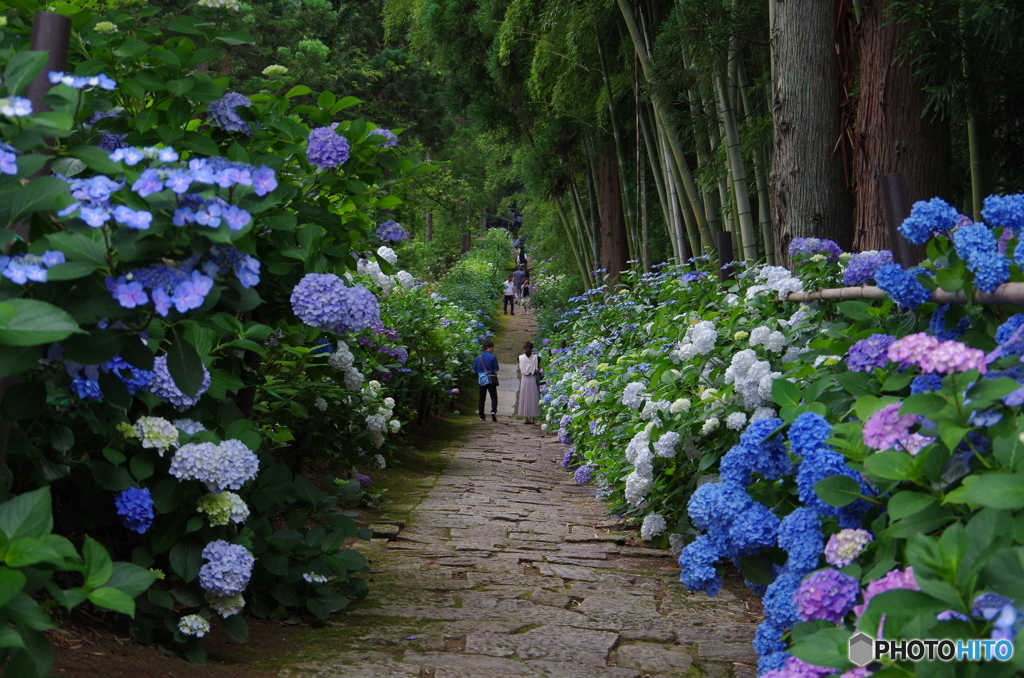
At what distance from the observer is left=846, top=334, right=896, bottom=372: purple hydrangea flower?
1888 millimetres

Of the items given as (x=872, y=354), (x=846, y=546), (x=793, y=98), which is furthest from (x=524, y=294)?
(x=846, y=546)

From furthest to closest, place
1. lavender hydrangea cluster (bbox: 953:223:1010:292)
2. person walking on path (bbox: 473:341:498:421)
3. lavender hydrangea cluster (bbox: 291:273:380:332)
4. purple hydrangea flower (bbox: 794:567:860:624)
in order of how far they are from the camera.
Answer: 1. person walking on path (bbox: 473:341:498:421)
2. lavender hydrangea cluster (bbox: 291:273:380:332)
3. lavender hydrangea cluster (bbox: 953:223:1010:292)
4. purple hydrangea flower (bbox: 794:567:860:624)

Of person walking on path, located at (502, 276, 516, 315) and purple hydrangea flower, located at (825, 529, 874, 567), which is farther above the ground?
person walking on path, located at (502, 276, 516, 315)

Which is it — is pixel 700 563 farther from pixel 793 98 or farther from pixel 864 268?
pixel 793 98

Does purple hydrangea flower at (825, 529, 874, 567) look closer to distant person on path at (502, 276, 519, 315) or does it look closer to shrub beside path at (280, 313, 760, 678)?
shrub beside path at (280, 313, 760, 678)

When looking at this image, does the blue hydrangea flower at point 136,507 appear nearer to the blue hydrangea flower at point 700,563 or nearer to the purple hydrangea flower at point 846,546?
the blue hydrangea flower at point 700,563

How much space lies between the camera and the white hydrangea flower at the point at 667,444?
3.27 metres

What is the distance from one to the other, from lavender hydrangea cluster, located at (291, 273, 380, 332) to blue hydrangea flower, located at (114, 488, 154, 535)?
607 mm

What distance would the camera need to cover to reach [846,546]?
5.09 feet

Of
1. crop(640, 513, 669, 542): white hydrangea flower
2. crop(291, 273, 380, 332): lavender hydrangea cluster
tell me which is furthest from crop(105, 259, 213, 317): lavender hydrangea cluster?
crop(640, 513, 669, 542): white hydrangea flower

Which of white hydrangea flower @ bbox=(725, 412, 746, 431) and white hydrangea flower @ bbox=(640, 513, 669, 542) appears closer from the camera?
white hydrangea flower @ bbox=(725, 412, 746, 431)

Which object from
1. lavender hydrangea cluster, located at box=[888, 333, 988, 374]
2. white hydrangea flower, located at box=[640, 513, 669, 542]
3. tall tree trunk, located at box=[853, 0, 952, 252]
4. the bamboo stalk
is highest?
tall tree trunk, located at box=[853, 0, 952, 252]

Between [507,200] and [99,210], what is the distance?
669 inches

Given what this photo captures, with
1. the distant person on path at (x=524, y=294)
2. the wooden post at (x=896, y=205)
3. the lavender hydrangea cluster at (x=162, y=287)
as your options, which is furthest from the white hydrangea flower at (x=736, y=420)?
the distant person on path at (x=524, y=294)
